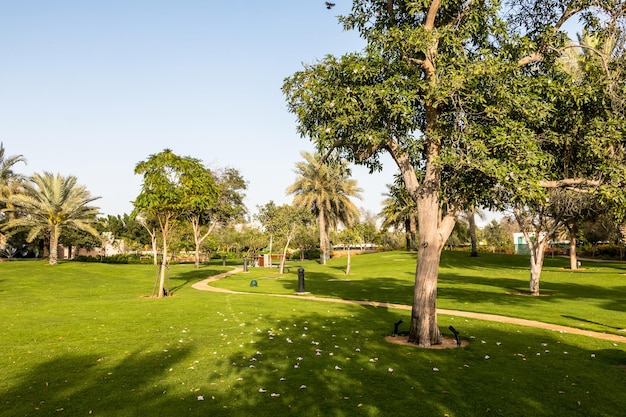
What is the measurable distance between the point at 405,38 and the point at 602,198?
20.1ft

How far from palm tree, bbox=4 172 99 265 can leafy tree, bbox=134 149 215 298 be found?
22050mm

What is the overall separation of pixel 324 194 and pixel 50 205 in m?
28.7

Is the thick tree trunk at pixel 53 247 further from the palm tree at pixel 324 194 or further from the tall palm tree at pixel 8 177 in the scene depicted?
the palm tree at pixel 324 194

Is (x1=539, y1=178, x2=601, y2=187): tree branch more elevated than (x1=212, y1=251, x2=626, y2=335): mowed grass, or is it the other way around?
(x1=539, y1=178, x2=601, y2=187): tree branch

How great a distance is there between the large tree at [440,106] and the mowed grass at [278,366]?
2378 mm

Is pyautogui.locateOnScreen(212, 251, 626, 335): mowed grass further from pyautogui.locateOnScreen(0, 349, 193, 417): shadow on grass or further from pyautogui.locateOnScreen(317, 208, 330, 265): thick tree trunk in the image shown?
pyautogui.locateOnScreen(0, 349, 193, 417): shadow on grass

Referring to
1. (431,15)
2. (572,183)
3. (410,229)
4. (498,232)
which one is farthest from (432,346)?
(498,232)

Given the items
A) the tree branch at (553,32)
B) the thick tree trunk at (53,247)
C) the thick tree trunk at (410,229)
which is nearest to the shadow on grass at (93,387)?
the tree branch at (553,32)

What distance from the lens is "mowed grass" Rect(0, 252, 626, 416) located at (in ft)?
23.0

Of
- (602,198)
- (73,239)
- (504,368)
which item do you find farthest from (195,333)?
(73,239)

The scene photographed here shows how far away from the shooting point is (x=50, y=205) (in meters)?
38.8

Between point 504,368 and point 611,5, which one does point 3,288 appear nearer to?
point 504,368

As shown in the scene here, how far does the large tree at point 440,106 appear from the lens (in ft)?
34.9

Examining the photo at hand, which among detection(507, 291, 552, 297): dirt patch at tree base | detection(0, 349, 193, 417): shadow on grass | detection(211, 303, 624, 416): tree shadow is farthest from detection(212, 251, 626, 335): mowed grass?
detection(0, 349, 193, 417): shadow on grass
